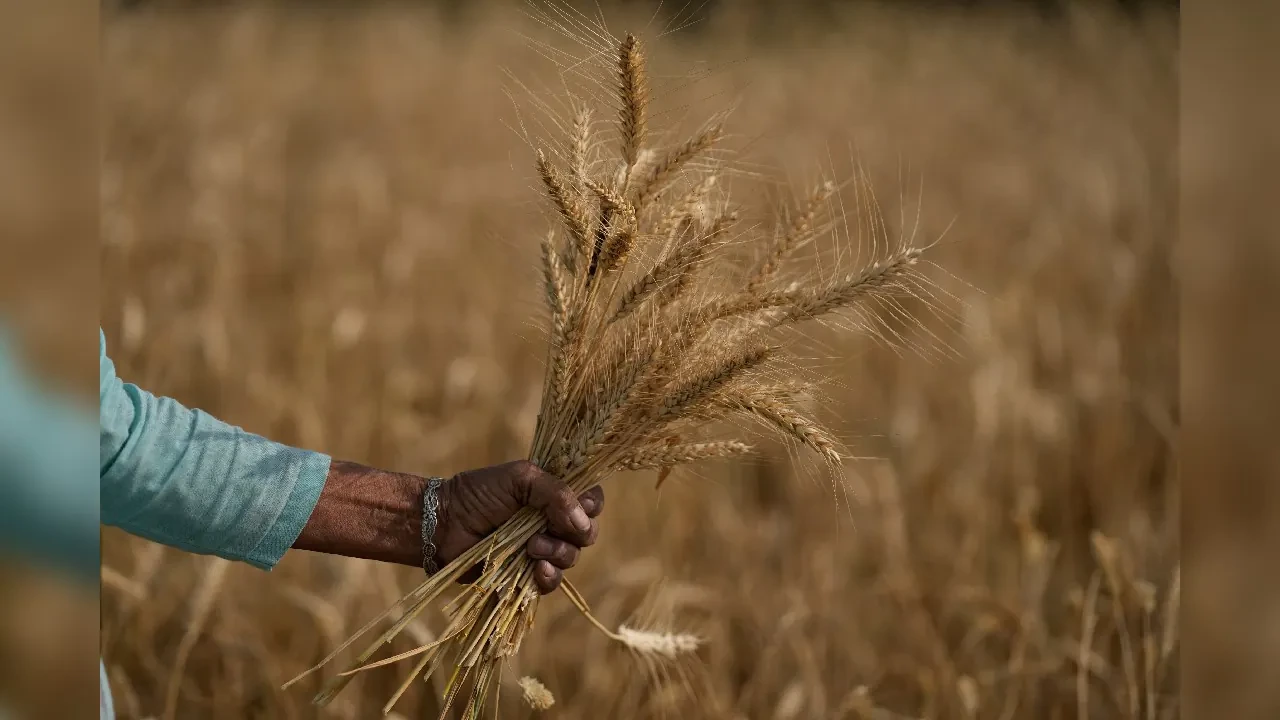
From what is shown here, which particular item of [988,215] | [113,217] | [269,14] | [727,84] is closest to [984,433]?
[988,215]

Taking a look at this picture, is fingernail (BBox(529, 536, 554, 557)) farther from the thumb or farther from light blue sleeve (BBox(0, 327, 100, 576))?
light blue sleeve (BBox(0, 327, 100, 576))

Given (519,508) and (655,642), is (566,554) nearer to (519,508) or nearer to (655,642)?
(519,508)

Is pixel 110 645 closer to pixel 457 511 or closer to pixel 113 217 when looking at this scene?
pixel 457 511

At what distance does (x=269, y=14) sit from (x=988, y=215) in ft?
12.0

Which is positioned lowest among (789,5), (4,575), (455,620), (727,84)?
(455,620)

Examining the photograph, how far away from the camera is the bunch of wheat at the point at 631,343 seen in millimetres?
989

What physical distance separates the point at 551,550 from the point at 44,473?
1.78 feet

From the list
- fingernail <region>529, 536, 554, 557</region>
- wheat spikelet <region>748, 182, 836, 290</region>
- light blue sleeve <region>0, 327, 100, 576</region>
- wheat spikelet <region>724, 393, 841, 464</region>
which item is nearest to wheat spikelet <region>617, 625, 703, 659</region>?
fingernail <region>529, 536, 554, 557</region>

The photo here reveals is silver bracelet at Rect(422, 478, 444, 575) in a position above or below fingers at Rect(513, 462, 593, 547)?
below

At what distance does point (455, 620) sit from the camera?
3.23 feet

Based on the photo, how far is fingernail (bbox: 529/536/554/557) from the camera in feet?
3.48

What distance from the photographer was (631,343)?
1.06 meters

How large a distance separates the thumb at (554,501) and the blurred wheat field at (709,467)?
26cm

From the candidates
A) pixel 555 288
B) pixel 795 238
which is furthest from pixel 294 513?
pixel 795 238
